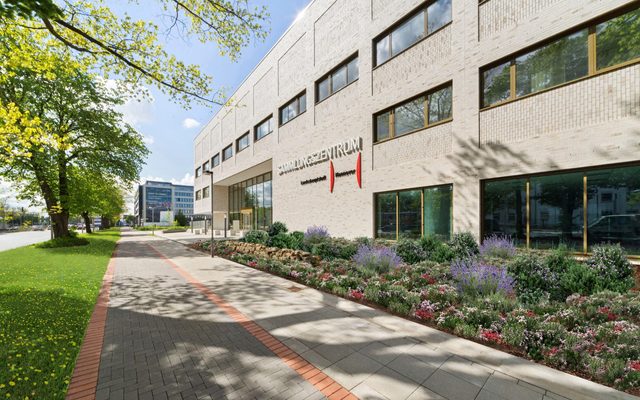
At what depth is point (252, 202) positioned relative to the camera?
100 ft

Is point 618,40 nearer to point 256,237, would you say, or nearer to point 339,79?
point 339,79

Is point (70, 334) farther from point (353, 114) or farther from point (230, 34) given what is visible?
point (353, 114)

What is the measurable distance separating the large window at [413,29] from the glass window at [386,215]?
257 inches

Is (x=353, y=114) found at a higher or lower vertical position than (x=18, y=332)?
higher

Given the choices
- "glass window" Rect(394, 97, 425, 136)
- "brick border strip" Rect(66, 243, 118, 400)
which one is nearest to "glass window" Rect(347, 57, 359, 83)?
"glass window" Rect(394, 97, 425, 136)

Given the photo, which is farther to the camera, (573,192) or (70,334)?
(573,192)

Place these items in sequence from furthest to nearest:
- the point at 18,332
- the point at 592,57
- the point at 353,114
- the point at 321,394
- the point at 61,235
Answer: the point at 61,235 → the point at 353,114 → the point at 592,57 → the point at 18,332 → the point at 321,394

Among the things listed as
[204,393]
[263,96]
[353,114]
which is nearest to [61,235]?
[263,96]

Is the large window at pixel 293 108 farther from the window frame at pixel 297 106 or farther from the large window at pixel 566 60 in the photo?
the large window at pixel 566 60

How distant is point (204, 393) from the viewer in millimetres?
3111

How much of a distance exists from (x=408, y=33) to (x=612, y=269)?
1116 centimetres

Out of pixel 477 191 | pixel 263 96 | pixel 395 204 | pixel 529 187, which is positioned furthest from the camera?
pixel 263 96

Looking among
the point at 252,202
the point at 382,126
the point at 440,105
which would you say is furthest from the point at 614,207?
the point at 252,202

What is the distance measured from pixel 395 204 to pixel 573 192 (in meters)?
6.10
